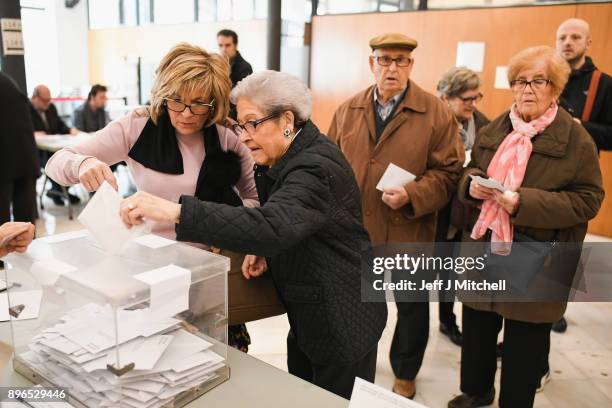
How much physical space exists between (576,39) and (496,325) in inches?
74.1

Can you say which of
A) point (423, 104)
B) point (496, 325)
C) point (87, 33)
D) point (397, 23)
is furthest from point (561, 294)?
point (87, 33)

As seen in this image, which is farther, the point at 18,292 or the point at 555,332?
the point at 555,332

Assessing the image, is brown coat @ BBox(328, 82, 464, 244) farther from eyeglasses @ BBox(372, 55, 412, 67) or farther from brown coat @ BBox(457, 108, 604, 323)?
brown coat @ BBox(457, 108, 604, 323)

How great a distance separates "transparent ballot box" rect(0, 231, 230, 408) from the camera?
1050 millimetres

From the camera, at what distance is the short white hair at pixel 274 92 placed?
4.48 feet

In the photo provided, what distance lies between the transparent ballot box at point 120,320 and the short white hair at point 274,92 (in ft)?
1.44

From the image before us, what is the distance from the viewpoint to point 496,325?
223 centimetres

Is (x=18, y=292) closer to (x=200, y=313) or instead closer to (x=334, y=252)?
(x=200, y=313)

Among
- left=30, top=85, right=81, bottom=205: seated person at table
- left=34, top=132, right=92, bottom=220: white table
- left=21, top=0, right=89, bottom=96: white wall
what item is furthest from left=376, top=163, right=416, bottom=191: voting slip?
left=21, top=0, right=89, bottom=96: white wall

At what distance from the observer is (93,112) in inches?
258

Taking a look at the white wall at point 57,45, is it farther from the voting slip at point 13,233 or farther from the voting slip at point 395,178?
the voting slip at point 13,233

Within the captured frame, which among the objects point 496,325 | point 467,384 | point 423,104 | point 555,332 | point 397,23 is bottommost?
point 555,332

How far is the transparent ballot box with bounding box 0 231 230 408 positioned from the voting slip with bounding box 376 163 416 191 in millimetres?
1182

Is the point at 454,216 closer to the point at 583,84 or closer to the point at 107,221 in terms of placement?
the point at 583,84
